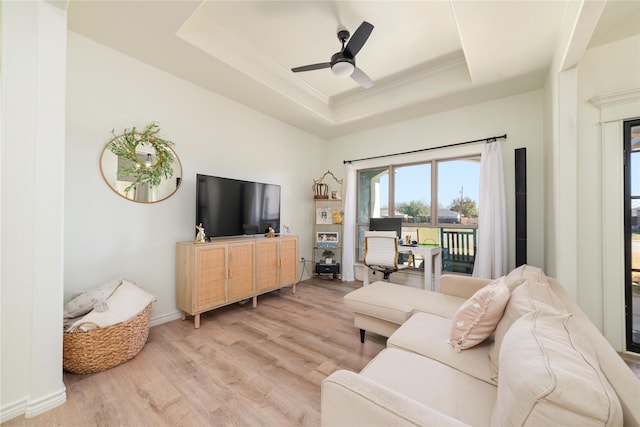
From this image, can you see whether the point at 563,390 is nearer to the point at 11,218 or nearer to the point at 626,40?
the point at 11,218

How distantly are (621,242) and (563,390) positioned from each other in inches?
106

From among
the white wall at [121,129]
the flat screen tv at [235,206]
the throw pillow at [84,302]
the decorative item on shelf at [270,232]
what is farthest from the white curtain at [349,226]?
the throw pillow at [84,302]

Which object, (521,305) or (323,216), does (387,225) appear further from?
(521,305)

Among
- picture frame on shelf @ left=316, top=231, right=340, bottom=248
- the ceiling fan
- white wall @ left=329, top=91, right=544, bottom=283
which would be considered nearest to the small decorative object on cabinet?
picture frame on shelf @ left=316, top=231, right=340, bottom=248

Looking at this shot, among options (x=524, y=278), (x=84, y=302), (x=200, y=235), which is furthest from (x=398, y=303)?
(x=84, y=302)

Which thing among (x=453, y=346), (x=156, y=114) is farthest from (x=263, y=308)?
(x=156, y=114)

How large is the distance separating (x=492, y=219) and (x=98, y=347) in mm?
4162

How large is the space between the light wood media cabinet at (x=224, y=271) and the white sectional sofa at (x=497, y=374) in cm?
202

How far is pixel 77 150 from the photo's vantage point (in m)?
2.23

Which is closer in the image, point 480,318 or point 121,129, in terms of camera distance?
point 480,318

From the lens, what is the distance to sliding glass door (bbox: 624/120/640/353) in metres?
2.20

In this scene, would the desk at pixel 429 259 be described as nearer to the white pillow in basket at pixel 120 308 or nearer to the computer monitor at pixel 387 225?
the computer monitor at pixel 387 225

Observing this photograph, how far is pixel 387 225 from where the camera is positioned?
4031 millimetres

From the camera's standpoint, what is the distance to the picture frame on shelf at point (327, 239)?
4.55 m
